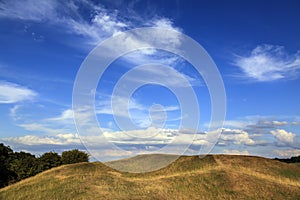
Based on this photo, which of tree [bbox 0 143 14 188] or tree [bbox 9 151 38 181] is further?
tree [bbox 0 143 14 188]

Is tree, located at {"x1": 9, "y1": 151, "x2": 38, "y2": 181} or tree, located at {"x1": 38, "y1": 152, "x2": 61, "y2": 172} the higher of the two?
tree, located at {"x1": 38, "y1": 152, "x2": 61, "y2": 172}

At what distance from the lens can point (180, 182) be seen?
122ft

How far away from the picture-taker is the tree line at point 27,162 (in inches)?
2435

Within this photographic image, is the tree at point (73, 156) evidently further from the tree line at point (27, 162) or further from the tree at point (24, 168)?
the tree at point (24, 168)

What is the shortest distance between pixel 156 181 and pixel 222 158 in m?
11.2

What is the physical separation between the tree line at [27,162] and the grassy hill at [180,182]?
20248 millimetres

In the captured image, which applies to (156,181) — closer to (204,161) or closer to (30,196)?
(204,161)

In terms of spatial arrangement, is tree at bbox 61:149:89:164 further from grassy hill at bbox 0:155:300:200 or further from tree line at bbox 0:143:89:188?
grassy hill at bbox 0:155:300:200

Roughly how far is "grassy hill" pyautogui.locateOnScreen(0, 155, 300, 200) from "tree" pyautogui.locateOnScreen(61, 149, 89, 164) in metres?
21.3

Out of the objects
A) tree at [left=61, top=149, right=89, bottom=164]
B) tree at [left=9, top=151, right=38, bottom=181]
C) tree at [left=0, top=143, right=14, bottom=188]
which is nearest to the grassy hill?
tree at [left=9, top=151, right=38, bottom=181]

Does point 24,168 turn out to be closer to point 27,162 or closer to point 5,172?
point 27,162

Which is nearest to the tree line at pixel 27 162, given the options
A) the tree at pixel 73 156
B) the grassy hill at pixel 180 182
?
the tree at pixel 73 156

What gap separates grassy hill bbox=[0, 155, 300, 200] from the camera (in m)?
33.6

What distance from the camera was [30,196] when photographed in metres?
35.8
